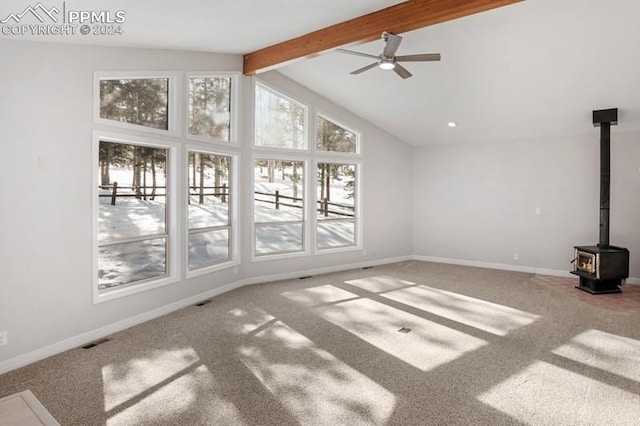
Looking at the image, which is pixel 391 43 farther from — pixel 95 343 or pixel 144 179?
pixel 95 343

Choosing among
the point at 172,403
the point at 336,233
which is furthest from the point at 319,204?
the point at 172,403

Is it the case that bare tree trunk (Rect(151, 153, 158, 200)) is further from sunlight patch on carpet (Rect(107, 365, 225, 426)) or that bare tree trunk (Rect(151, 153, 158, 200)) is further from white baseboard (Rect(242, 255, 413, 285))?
sunlight patch on carpet (Rect(107, 365, 225, 426))

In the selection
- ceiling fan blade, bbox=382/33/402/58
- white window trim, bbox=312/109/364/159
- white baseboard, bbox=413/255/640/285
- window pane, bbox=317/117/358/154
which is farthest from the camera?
window pane, bbox=317/117/358/154

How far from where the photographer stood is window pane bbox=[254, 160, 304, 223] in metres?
6.43

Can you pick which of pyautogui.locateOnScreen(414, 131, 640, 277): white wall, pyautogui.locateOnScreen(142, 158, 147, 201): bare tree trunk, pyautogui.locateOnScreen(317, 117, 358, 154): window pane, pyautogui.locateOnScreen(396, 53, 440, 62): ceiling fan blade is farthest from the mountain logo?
pyautogui.locateOnScreen(414, 131, 640, 277): white wall

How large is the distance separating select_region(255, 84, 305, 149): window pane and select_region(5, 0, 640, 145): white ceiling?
494mm

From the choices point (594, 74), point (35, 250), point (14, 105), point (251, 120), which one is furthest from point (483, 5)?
point (35, 250)

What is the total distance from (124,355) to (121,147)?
2195 millimetres

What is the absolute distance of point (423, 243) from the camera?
8.59m

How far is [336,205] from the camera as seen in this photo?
7539mm

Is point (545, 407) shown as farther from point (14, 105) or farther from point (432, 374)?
point (14, 105)

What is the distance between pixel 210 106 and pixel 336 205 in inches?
122

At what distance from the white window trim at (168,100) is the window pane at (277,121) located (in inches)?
62.5

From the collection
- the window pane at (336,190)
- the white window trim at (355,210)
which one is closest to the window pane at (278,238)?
the white window trim at (355,210)
